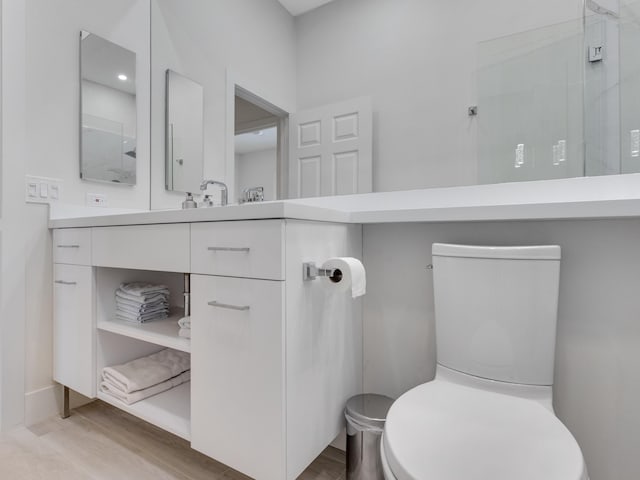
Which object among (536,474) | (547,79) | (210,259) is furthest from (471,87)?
(536,474)

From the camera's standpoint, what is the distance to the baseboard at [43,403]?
141cm

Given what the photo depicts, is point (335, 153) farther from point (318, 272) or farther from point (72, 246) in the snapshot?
point (72, 246)

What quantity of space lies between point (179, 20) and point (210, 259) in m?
1.79

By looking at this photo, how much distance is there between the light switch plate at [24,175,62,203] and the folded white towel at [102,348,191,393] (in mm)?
819

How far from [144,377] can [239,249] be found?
0.83 metres

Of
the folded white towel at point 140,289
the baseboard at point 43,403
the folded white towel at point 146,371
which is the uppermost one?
the folded white towel at point 140,289

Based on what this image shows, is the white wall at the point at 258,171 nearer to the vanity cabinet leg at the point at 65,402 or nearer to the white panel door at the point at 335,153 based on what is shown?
the white panel door at the point at 335,153

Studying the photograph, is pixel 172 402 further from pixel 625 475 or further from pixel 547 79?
pixel 547 79

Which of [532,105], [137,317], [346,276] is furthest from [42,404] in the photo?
[532,105]

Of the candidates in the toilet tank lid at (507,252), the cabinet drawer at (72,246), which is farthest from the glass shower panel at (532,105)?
the cabinet drawer at (72,246)

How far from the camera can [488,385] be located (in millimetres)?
948

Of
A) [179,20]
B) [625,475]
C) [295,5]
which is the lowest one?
[625,475]

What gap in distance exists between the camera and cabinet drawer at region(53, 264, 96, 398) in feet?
4.38

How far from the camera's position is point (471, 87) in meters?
1.75
